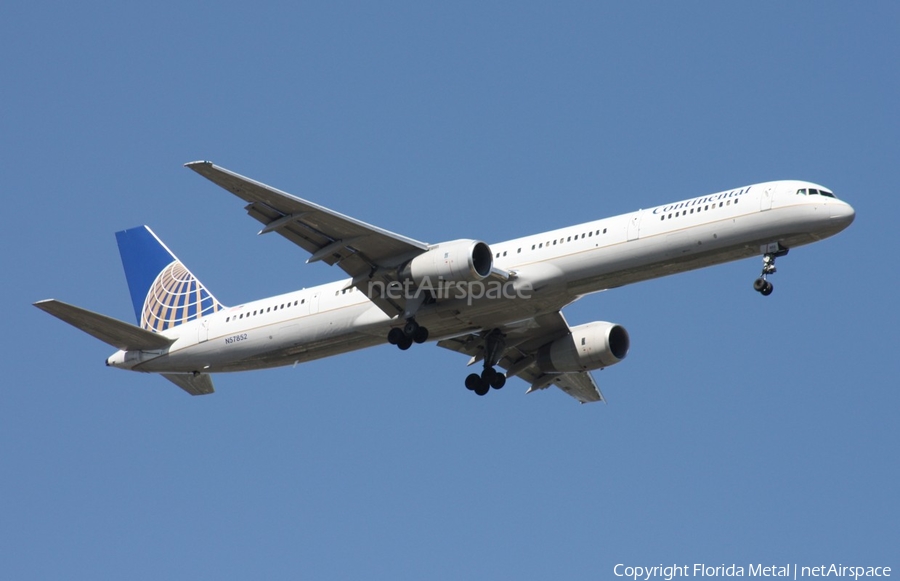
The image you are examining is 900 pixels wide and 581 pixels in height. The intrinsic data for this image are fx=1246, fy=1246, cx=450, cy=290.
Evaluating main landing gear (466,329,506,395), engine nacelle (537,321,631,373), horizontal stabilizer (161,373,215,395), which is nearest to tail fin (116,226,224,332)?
horizontal stabilizer (161,373,215,395)

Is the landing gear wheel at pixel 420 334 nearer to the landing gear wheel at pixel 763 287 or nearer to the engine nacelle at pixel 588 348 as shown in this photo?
the engine nacelle at pixel 588 348

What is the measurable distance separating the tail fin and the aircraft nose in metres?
20.6

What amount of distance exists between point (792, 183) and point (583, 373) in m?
12.4

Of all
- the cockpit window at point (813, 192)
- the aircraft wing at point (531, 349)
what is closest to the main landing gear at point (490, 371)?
the aircraft wing at point (531, 349)

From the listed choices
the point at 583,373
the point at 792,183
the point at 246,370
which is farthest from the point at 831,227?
the point at 246,370

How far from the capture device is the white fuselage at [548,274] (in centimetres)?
3381

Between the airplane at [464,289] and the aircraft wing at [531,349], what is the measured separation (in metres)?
0.06

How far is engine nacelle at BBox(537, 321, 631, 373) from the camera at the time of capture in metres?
41.1

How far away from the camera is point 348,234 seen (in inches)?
1421

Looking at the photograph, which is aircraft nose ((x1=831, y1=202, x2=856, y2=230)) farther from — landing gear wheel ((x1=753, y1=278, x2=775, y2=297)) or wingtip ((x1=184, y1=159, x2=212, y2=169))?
wingtip ((x1=184, y1=159, x2=212, y2=169))

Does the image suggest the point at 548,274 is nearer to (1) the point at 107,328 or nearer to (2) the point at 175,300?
(1) the point at 107,328

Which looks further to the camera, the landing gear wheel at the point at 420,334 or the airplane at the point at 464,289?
the landing gear wheel at the point at 420,334

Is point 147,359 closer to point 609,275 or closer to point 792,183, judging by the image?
point 609,275

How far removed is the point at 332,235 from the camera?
36344mm
